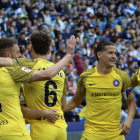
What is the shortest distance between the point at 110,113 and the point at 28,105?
1.43 metres

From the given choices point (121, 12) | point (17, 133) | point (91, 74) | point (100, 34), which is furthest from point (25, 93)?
point (121, 12)

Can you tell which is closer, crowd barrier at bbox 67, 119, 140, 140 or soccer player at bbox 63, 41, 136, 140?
soccer player at bbox 63, 41, 136, 140

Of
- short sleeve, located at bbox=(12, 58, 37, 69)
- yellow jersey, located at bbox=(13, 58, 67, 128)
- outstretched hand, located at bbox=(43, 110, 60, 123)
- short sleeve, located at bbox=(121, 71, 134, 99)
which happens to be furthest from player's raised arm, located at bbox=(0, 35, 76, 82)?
short sleeve, located at bbox=(121, 71, 134, 99)

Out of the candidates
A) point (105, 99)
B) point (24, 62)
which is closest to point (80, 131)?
point (105, 99)

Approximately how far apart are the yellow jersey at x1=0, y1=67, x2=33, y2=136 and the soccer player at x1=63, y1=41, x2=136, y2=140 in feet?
5.00

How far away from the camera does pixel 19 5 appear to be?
14.3 meters

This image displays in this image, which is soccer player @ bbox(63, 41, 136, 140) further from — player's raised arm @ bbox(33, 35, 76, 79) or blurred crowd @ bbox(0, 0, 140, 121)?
blurred crowd @ bbox(0, 0, 140, 121)

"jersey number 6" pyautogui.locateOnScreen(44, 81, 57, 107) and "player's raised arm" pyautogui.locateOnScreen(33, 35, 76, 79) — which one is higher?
"player's raised arm" pyautogui.locateOnScreen(33, 35, 76, 79)

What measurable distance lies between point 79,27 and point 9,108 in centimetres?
1352

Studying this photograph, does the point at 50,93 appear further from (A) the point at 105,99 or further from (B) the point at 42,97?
(A) the point at 105,99

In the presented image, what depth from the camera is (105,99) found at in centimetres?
423

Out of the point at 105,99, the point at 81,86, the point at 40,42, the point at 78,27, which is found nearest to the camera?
the point at 40,42

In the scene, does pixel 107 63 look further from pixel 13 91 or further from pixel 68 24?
pixel 68 24

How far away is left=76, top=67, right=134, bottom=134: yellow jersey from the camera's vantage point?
4.16 metres
